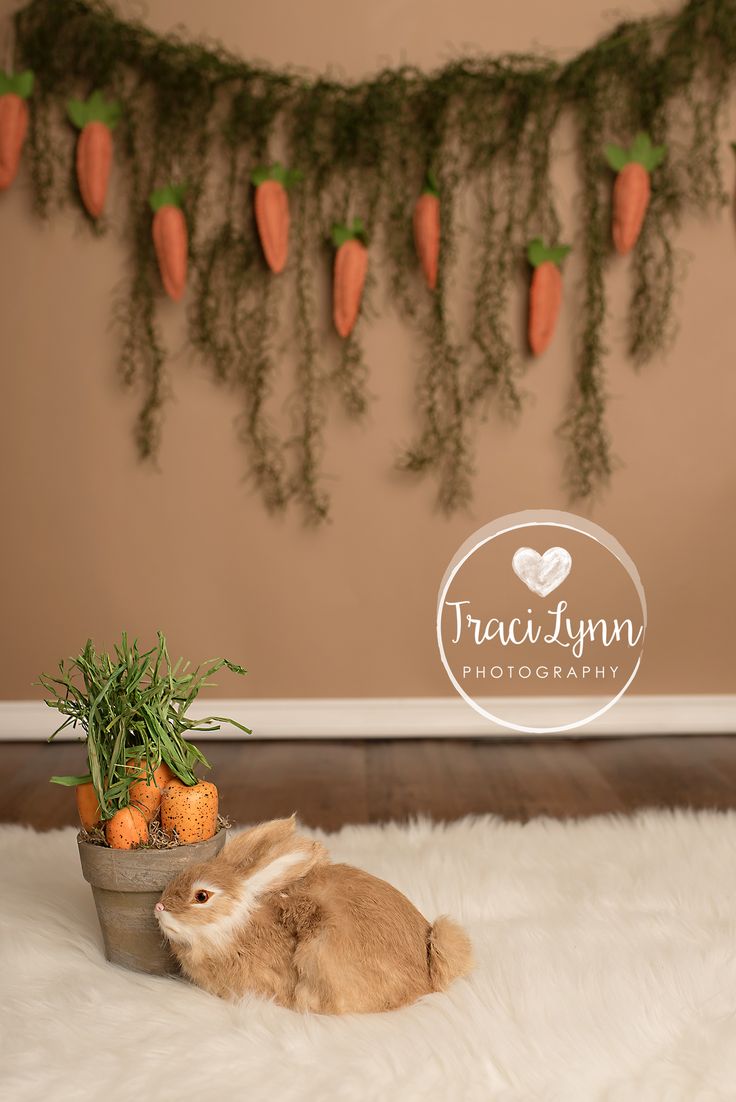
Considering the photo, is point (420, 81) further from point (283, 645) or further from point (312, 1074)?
point (312, 1074)

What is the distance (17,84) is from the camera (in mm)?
2744

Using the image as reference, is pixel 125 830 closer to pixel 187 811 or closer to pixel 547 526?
pixel 187 811

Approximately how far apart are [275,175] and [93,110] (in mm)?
488

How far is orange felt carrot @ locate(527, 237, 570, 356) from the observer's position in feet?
9.11

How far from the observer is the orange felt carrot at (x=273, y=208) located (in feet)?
9.01

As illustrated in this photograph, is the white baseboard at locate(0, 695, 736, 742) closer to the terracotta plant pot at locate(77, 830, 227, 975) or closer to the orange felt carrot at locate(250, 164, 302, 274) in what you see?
the orange felt carrot at locate(250, 164, 302, 274)

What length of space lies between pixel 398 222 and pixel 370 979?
2.13m

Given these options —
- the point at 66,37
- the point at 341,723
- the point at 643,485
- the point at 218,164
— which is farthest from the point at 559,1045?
the point at 66,37

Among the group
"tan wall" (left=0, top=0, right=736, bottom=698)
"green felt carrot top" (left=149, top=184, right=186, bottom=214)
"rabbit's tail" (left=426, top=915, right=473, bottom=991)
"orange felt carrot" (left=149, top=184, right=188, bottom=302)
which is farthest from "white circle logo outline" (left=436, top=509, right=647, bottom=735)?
"rabbit's tail" (left=426, top=915, right=473, bottom=991)

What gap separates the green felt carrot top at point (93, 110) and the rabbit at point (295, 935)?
2179 mm

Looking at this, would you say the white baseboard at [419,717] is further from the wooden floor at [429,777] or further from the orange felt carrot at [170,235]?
the orange felt carrot at [170,235]

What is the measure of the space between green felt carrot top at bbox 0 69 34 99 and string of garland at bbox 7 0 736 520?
48 millimetres

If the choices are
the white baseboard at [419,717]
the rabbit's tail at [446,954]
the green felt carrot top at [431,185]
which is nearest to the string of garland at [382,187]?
the green felt carrot top at [431,185]

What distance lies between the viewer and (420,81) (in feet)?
9.11
